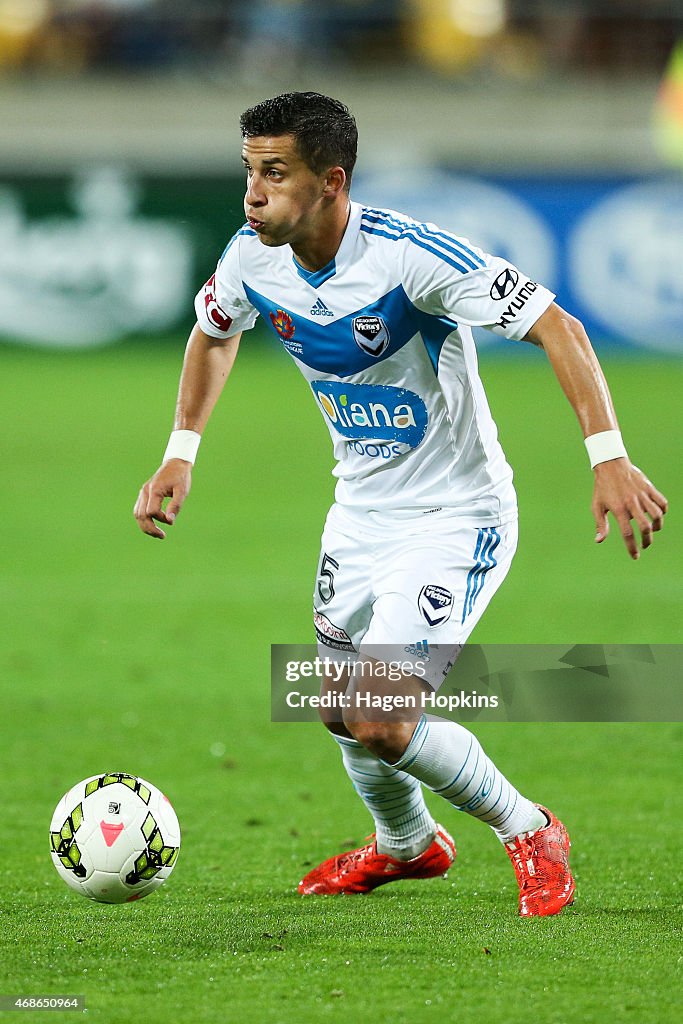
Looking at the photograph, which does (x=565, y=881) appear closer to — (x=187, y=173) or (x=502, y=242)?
(x=502, y=242)

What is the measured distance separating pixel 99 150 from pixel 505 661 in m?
18.6

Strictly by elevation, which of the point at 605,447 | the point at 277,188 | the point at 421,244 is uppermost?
the point at 277,188

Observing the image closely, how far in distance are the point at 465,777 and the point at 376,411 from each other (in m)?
1.13

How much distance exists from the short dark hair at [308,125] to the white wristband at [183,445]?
1.01 meters

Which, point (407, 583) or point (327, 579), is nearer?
point (407, 583)

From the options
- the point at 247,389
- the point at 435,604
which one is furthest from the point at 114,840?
the point at 247,389

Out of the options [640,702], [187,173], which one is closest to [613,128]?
[187,173]

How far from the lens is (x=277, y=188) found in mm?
4324

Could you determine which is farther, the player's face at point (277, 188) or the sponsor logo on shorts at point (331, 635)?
the sponsor logo on shorts at point (331, 635)

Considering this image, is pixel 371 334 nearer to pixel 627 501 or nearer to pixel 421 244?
pixel 421 244

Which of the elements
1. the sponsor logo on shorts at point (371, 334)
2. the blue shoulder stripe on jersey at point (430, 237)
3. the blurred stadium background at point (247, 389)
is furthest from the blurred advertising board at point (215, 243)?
the sponsor logo on shorts at point (371, 334)

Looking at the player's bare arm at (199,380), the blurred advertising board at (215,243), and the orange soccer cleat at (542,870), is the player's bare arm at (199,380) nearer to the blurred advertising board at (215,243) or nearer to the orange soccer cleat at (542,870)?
the orange soccer cleat at (542,870)

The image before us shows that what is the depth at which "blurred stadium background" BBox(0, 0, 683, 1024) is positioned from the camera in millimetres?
6070

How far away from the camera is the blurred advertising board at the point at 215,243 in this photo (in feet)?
67.9
